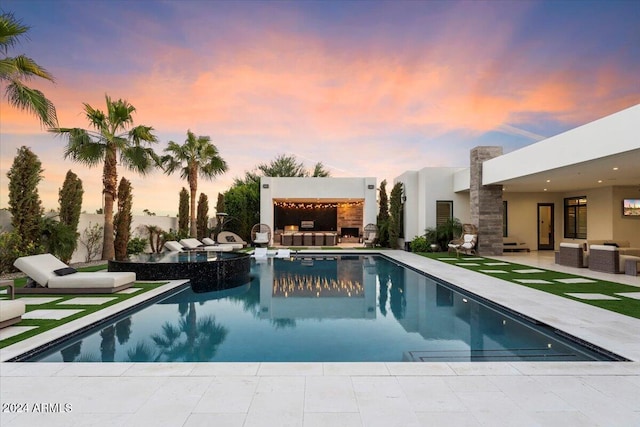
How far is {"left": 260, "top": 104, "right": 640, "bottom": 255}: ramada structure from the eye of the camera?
8.46 metres

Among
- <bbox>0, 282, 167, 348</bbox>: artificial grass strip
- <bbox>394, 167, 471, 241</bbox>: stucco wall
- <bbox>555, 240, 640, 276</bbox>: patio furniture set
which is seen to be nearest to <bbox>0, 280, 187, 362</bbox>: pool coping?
<bbox>0, 282, 167, 348</bbox>: artificial grass strip

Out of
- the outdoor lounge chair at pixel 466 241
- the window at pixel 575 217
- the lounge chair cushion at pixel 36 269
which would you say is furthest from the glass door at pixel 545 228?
the lounge chair cushion at pixel 36 269

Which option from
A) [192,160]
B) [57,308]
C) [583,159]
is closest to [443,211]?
[583,159]

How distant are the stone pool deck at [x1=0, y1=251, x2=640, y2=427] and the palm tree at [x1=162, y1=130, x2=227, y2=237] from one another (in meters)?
13.4

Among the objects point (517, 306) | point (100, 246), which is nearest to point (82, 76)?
point (100, 246)

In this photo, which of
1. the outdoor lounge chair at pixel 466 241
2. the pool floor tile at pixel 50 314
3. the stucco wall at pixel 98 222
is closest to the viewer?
the pool floor tile at pixel 50 314

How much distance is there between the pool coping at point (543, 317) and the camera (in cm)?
377

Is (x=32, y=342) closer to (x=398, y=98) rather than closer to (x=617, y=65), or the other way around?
(x=398, y=98)

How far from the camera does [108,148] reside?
429 inches

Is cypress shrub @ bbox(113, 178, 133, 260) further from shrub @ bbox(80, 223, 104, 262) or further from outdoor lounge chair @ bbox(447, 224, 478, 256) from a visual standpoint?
outdoor lounge chair @ bbox(447, 224, 478, 256)

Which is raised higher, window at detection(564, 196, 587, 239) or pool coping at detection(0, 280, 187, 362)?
window at detection(564, 196, 587, 239)

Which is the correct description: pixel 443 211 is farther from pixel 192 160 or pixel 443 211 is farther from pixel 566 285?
pixel 192 160

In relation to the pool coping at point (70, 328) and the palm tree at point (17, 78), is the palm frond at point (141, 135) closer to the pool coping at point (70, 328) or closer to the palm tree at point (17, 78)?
the palm tree at point (17, 78)

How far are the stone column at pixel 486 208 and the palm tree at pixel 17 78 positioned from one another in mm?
13124
